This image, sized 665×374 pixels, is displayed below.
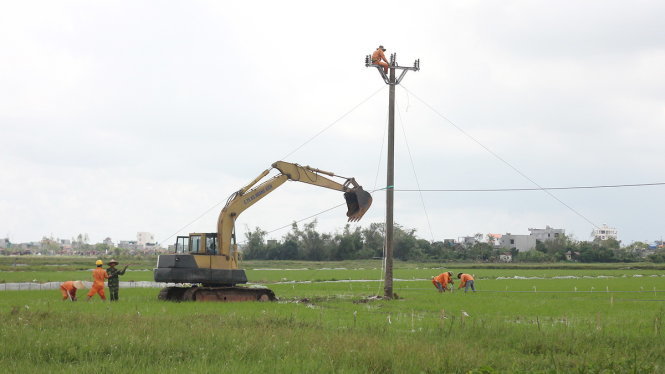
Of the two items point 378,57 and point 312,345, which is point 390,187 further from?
point 312,345

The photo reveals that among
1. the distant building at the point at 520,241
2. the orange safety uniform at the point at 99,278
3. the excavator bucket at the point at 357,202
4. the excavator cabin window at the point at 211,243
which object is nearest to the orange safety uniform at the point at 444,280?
the excavator bucket at the point at 357,202

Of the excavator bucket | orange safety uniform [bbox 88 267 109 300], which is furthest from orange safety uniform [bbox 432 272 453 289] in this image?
orange safety uniform [bbox 88 267 109 300]

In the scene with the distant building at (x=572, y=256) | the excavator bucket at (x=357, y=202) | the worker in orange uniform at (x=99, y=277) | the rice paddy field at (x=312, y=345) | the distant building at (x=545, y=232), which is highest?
the distant building at (x=545, y=232)

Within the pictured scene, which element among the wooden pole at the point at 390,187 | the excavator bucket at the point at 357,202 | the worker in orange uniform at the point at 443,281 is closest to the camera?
the excavator bucket at the point at 357,202

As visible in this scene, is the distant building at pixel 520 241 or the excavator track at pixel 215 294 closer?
the excavator track at pixel 215 294

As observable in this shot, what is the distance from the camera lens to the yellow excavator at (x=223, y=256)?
27.5m

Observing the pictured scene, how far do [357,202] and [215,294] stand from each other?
6.77 metres

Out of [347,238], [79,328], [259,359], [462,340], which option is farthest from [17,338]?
[347,238]

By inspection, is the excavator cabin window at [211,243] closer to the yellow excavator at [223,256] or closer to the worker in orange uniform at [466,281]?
the yellow excavator at [223,256]

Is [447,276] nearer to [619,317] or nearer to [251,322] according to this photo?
[619,317]

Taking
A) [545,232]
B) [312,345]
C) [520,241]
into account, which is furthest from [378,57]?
[545,232]

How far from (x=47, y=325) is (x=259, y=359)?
19.6 feet

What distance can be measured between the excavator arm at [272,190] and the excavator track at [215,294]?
107 centimetres

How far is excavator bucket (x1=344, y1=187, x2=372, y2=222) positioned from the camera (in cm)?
2981
